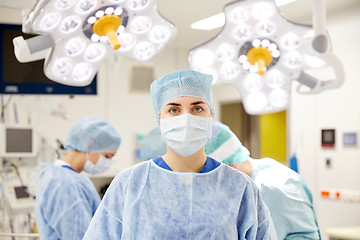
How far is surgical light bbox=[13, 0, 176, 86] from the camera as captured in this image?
1.49 meters

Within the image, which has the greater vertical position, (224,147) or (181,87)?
(181,87)

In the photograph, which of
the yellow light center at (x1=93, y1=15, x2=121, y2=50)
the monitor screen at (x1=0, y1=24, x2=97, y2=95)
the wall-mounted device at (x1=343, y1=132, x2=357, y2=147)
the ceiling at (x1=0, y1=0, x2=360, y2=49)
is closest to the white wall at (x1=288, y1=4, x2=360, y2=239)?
the wall-mounted device at (x1=343, y1=132, x2=357, y2=147)

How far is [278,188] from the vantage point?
1.90 m

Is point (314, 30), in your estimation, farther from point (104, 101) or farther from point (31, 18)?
point (104, 101)

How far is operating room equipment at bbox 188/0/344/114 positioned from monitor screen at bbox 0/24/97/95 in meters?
1.55

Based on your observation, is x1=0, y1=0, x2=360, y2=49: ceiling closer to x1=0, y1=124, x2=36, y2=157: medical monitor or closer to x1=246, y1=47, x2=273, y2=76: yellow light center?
x1=246, y1=47, x2=273, y2=76: yellow light center

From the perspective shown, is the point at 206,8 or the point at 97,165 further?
the point at 206,8

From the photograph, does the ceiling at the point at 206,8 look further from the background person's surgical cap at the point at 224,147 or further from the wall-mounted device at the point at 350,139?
the background person's surgical cap at the point at 224,147

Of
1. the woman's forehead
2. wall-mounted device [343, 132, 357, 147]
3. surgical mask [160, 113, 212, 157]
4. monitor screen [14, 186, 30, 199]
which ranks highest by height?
the woman's forehead

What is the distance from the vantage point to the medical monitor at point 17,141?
12.0 feet

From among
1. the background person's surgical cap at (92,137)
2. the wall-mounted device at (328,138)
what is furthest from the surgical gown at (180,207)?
the wall-mounted device at (328,138)

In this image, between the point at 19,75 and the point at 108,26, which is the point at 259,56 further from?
the point at 19,75

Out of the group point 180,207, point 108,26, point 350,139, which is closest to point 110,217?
point 180,207

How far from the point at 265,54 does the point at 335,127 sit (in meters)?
2.46
